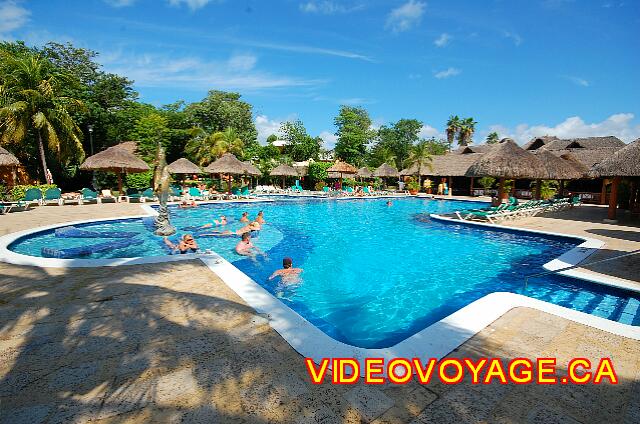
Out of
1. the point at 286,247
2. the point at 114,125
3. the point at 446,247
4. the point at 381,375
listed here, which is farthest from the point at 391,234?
the point at 114,125

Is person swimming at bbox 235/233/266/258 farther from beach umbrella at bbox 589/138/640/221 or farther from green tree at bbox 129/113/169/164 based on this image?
green tree at bbox 129/113/169/164

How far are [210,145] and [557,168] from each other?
26.8 metres

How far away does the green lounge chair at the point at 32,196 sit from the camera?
1462 cm

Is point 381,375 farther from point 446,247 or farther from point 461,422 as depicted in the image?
point 446,247

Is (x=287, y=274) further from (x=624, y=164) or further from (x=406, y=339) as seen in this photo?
(x=624, y=164)

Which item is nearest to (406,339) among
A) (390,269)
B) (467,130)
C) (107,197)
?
(390,269)

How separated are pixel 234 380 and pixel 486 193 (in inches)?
1202

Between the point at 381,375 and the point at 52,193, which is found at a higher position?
the point at 52,193

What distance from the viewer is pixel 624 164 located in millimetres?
12031

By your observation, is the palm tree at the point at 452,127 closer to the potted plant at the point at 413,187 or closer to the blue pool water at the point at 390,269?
the potted plant at the point at 413,187

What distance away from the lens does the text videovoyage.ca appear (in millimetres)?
2674

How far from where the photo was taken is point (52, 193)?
51.2 feet

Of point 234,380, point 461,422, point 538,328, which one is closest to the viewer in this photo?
point 461,422

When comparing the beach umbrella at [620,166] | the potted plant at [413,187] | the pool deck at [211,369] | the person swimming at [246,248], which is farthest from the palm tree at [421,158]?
the pool deck at [211,369]
